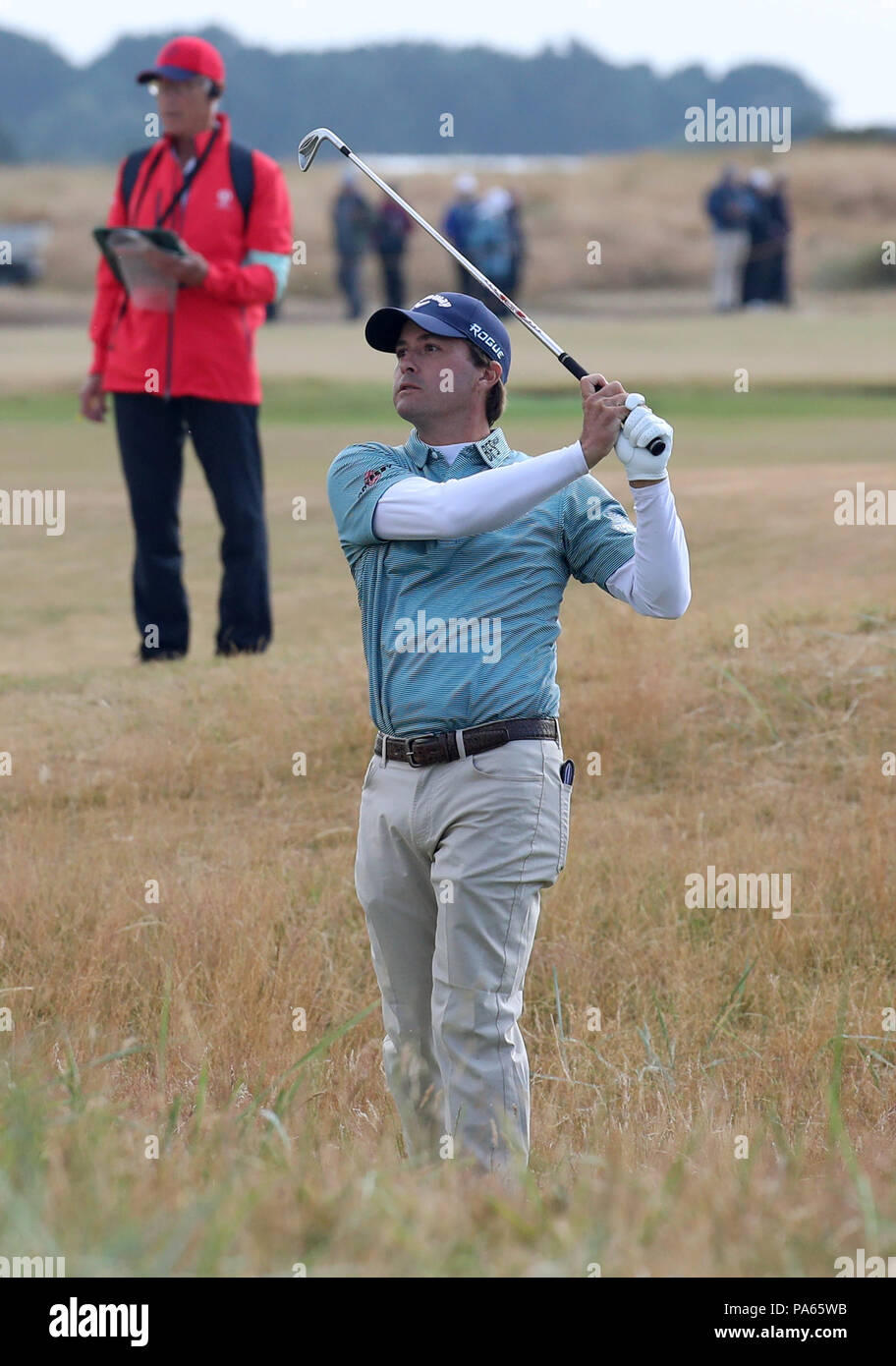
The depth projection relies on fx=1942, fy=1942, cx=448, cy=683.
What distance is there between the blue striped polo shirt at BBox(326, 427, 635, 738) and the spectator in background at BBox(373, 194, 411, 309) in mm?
28977

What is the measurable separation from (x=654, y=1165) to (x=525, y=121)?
167 m

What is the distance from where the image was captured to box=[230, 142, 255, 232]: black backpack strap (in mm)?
9492

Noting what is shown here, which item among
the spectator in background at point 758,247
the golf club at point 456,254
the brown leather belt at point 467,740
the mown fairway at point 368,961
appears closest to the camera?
the mown fairway at point 368,961

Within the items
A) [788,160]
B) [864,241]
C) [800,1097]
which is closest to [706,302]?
[864,241]

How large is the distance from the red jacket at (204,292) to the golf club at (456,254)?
12.1 ft

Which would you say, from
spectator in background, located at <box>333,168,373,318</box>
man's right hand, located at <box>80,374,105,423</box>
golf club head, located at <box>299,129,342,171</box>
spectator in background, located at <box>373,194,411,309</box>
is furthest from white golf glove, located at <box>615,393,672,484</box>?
spectator in background, located at <box>333,168,373,318</box>

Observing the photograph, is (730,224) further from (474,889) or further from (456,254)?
(474,889)

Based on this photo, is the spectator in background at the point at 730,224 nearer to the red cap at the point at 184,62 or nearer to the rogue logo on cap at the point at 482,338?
the red cap at the point at 184,62

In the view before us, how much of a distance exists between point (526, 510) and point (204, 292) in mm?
5426

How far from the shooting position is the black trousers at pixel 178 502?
9.57 meters

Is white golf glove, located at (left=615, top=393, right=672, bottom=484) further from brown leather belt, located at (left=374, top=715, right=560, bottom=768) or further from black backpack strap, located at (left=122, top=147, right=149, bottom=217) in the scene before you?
black backpack strap, located at (left=122, top=147, right=149, bottom=217)

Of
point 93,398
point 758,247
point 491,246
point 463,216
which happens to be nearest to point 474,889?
point 93,398

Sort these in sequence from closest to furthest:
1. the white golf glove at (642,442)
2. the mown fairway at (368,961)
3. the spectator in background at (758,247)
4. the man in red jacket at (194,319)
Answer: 1. the mown fairway at (368,961)
2. the white golf glove at (642,442)
3. the man in red jacket at (194,319)
4. the spectator in background at (758,247)

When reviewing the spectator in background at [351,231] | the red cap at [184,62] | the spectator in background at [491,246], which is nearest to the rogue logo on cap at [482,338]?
the red cap at [184,62]
